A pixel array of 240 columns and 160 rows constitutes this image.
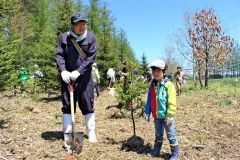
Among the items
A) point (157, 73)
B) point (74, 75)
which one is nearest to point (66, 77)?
point (74, 75)

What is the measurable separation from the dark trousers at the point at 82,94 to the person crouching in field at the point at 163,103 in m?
1.06

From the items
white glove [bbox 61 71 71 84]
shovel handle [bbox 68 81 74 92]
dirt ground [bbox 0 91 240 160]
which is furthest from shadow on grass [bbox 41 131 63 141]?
white glove [bbox 61 71 71 84]

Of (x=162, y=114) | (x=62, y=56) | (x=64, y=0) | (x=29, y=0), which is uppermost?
(x=29, y=0)

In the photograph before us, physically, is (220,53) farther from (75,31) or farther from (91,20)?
(75,31)

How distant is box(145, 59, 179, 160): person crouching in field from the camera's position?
699 cm

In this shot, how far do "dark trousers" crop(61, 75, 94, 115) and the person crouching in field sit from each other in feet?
3.46

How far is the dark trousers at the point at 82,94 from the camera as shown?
7375 millimetres

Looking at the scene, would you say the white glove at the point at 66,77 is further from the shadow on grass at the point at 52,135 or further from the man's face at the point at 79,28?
the shadow on grass at the point at 52,135

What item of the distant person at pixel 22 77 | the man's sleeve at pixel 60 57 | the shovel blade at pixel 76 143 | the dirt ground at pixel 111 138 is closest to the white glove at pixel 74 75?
the man's sleeve at pixel 60 57

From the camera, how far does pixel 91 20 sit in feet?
135

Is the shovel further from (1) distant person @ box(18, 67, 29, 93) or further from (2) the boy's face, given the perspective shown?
(1) distant person @ box(18, 67, 29, 93)

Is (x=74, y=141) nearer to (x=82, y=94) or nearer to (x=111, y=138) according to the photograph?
(x=82, y=94)

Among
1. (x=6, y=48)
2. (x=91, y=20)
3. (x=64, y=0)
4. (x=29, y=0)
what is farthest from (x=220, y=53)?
(x=29, y=0)

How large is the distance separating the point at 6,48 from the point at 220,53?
842 inches
